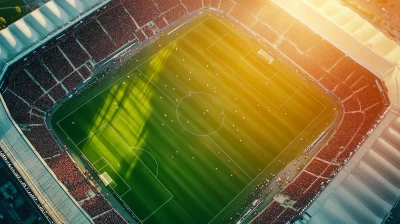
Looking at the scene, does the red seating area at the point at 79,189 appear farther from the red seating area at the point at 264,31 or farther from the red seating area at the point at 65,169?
the red seating area at the point at 264,31

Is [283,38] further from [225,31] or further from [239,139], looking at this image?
[239,139]

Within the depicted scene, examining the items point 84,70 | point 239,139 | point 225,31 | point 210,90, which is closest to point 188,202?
point 239,139

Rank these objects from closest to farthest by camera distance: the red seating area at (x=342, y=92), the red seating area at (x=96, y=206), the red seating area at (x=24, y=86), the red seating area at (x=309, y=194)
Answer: the red seating area at (x=96, y=206) → the red seating area at (x=309, y=194) → the red seating area at (x=24, y=86) → the red seating area at (x=342, y=92)

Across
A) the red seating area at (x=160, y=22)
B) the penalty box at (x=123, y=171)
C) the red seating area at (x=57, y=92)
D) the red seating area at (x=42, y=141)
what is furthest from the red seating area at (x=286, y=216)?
the red seating area at (x=160, y=22)

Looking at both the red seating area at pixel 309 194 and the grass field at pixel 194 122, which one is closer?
the red seating area at pixel 309 194

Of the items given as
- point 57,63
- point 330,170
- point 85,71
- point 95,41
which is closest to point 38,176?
point 57,63

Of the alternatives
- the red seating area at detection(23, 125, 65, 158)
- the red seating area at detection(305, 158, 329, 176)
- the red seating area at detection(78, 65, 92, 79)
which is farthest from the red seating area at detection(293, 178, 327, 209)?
the red seating area at detection(78, 65, 92, 79)

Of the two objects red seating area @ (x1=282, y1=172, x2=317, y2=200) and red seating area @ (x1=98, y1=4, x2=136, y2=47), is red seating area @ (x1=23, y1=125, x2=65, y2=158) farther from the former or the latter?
red seating area @ (x1=282, y1=172, x2=317, y2=200)
